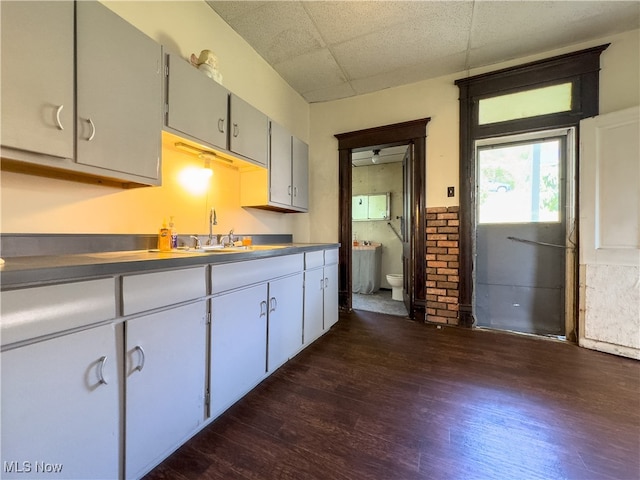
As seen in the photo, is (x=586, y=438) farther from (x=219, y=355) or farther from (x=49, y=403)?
(x=49, y=403)

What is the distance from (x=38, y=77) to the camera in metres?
1.00

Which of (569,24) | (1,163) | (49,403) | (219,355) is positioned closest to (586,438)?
(219,355)

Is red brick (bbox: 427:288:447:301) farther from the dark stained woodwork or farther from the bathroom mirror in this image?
the bathroom mirror

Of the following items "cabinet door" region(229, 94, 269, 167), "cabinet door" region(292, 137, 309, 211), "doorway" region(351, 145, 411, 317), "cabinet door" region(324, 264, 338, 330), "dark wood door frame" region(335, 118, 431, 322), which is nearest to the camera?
"cabinet door" region(229, 94, 269, 167)

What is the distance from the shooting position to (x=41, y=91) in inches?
39.6

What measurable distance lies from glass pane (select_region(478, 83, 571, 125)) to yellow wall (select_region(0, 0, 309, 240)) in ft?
7.56

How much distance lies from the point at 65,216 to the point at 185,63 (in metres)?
1.10

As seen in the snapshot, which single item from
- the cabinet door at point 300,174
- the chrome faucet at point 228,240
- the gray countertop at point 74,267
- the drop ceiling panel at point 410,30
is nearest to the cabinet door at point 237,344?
the gray countertop at point 74,267

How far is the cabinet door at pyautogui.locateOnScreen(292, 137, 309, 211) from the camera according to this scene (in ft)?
9.32

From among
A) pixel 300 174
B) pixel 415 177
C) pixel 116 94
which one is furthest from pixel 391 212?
pixel 116 94

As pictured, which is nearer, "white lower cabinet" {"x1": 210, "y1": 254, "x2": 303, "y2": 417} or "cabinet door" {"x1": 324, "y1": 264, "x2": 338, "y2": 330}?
"white lower cabinet" {"x1": 210, "y1": 254, "x2": 303, "y2": 417}

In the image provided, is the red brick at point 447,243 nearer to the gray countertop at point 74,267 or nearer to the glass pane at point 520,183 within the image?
the glass pane at point 520,183

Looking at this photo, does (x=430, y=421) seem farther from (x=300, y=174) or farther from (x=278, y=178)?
(x=300, y=174)

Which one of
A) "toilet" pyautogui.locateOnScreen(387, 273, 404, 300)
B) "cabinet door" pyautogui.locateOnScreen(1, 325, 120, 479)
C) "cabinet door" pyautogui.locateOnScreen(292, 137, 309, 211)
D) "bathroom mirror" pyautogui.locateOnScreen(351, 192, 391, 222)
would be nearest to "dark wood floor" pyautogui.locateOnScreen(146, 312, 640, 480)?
"cabinet door" pyautogui.locateOnScreen(1, 325, 120, 479)
